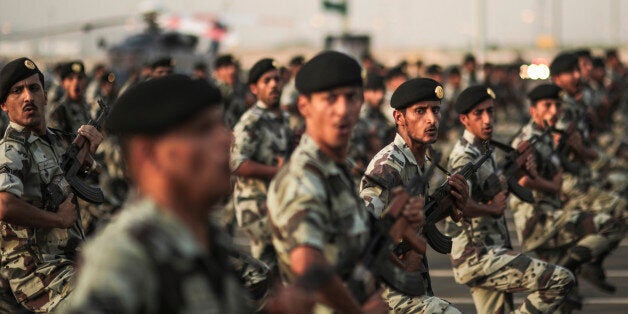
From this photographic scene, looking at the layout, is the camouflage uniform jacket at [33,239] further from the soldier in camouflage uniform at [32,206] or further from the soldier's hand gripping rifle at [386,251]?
the soldier's hand gripping rifle at [386,251]

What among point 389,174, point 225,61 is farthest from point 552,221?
point 225,61

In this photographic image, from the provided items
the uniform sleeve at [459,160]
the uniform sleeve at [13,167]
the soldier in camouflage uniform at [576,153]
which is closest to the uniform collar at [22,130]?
the uniform sleeve at [13,167]

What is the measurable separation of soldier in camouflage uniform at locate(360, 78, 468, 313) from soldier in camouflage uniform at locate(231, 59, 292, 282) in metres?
2.22

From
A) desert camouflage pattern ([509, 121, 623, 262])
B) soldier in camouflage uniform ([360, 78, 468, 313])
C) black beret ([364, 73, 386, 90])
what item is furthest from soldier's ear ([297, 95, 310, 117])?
black beret ([364, 73, 386, 90])

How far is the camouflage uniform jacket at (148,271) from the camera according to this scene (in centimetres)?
286

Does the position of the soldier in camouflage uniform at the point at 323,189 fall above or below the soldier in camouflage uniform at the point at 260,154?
above

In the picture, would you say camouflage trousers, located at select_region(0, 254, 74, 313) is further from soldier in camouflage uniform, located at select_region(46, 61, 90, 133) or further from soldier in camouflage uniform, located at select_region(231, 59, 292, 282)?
soldier in camouflage uniform, located at select_region(46, 61, 90, 133)

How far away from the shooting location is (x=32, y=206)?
668 cm

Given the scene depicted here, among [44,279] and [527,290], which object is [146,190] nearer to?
[44,279]

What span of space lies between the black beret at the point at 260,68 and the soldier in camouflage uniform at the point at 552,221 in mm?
2166

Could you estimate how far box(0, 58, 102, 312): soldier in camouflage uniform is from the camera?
669 cm

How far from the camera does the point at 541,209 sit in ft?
32.6

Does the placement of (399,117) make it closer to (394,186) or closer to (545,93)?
(394,186)

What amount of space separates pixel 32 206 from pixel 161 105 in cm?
388
